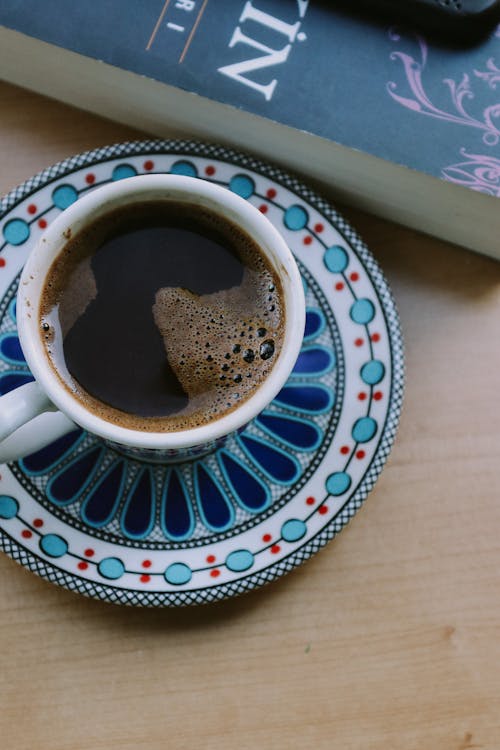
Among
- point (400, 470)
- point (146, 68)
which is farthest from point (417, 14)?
point (400, 470)

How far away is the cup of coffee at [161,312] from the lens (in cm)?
60

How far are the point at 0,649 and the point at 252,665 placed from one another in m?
0.22

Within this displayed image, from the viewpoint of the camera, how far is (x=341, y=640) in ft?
2.28

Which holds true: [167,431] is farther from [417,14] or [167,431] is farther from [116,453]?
[417,14]

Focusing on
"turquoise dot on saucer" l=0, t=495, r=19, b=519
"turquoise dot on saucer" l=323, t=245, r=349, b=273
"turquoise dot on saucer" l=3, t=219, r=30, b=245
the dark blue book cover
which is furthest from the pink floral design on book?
"turquoise dot on saucer" l=0, t=495, r=19, b=519

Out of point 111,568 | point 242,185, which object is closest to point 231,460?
point 111,568

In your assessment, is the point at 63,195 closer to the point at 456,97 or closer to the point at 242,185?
the point at 242,185

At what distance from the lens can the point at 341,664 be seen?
69cm

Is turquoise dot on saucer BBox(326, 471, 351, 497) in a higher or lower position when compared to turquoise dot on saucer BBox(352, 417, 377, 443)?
lower

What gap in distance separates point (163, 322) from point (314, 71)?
0.24 meters

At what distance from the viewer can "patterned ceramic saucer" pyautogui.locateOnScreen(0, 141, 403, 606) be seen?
0.64m

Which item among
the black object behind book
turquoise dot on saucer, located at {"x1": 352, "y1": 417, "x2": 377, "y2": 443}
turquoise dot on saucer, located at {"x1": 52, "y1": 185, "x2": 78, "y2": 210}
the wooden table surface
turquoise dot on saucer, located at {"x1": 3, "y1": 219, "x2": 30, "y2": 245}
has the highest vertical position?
the black object behind book

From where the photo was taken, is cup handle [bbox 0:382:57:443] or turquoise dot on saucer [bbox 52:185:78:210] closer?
cup handle [bbox 0:382:57:443]

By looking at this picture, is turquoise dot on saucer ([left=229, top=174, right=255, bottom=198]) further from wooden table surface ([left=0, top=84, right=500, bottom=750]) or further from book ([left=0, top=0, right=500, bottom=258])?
wooden table surface ([left=0, top=84, right=500, bottom=750])
